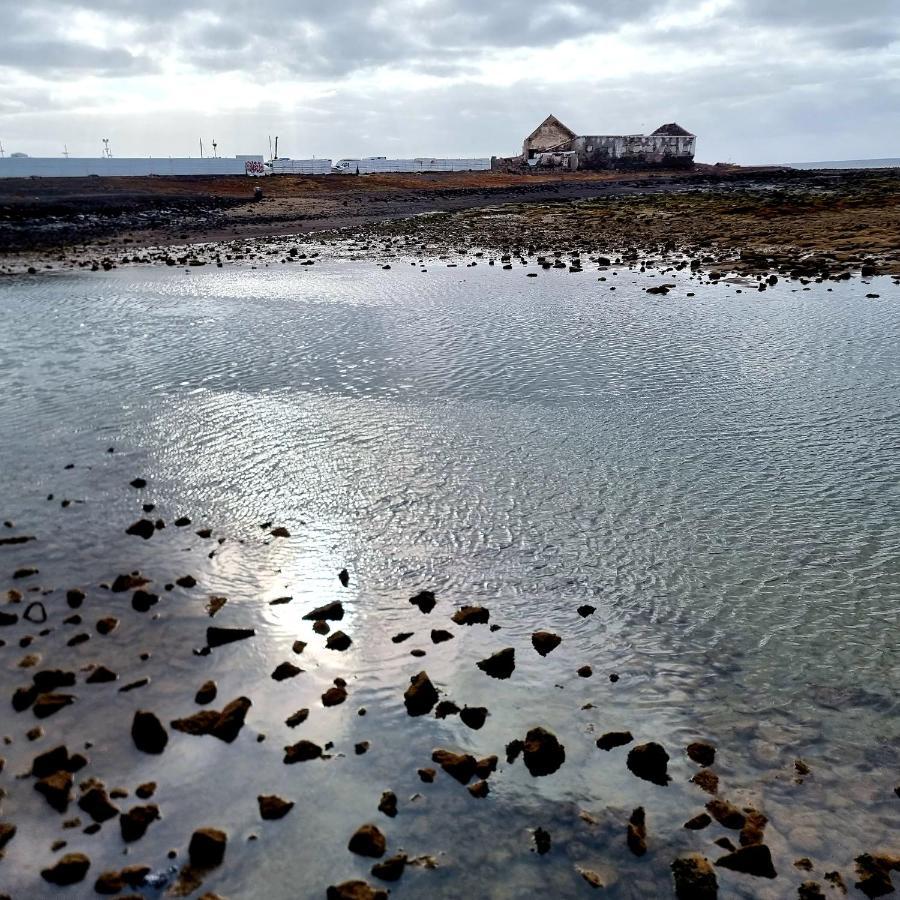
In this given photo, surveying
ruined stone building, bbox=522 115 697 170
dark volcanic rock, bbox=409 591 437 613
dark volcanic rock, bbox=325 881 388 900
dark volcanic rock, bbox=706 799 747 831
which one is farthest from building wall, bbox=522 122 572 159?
dark volcanic rock, bbox=325 881 388 900

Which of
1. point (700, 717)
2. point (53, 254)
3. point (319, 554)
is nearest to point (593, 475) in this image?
point (319, 554)

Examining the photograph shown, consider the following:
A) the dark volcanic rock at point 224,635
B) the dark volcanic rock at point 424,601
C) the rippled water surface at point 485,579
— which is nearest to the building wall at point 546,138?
the rippled water surface at point 485,579

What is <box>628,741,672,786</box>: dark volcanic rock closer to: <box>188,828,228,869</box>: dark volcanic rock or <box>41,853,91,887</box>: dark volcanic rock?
<box>188,828,228,869</box>: dark volcanic rock

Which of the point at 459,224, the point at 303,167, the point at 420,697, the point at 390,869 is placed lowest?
the point at 390,869

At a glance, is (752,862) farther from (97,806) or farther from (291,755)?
(97,806)

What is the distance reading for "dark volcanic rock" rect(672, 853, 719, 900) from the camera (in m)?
4.88

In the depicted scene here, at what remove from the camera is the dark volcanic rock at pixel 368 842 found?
5.23 metres

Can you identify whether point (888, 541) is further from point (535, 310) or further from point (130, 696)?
point (535, 310)

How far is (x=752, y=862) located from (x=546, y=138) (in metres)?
137

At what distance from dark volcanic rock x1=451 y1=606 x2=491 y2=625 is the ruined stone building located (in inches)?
4920

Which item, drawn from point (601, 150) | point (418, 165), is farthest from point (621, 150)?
point (418, 165)

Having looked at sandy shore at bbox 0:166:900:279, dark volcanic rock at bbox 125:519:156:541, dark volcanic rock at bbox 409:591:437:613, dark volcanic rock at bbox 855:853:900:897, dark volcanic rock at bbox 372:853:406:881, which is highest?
sandy shore at bbox 0:166:900:279

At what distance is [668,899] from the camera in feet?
16.1

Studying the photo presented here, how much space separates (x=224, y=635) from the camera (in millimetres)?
7672
